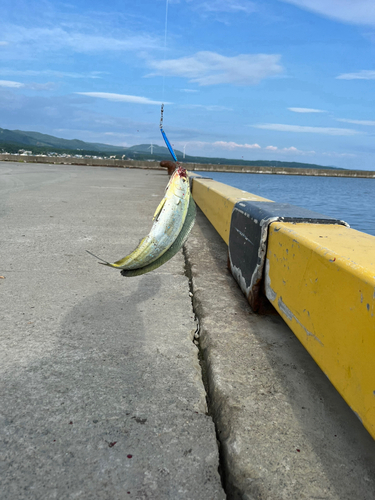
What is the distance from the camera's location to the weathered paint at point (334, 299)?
50.9 inches

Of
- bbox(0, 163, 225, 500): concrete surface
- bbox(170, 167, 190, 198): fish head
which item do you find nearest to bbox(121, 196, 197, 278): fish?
bbox(170, 167, 190, 198): fish head

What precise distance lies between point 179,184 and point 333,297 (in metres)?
0.96

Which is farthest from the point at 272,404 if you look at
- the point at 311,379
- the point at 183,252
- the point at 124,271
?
the point at 183,252

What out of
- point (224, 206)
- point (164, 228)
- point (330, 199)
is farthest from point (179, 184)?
point (330, 199)

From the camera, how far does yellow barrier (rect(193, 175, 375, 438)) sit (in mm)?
1296

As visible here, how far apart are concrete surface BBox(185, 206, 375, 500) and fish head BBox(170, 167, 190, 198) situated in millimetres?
918

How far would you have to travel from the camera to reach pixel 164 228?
193 centimetres

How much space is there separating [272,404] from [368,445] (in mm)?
410

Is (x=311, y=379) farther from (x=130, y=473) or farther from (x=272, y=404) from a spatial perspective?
(x=130, y=473)

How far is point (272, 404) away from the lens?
1.70 meters

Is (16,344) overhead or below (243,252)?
below

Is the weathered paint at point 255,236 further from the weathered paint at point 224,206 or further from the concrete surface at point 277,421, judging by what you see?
the weathered paint at point 224,206

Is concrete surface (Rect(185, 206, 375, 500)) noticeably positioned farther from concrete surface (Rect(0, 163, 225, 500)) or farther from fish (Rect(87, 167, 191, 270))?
fish (Rect(87, 167, 191, 270))

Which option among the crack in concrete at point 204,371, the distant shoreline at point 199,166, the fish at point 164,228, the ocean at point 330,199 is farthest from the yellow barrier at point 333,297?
the distant shoreline at point 199,166
